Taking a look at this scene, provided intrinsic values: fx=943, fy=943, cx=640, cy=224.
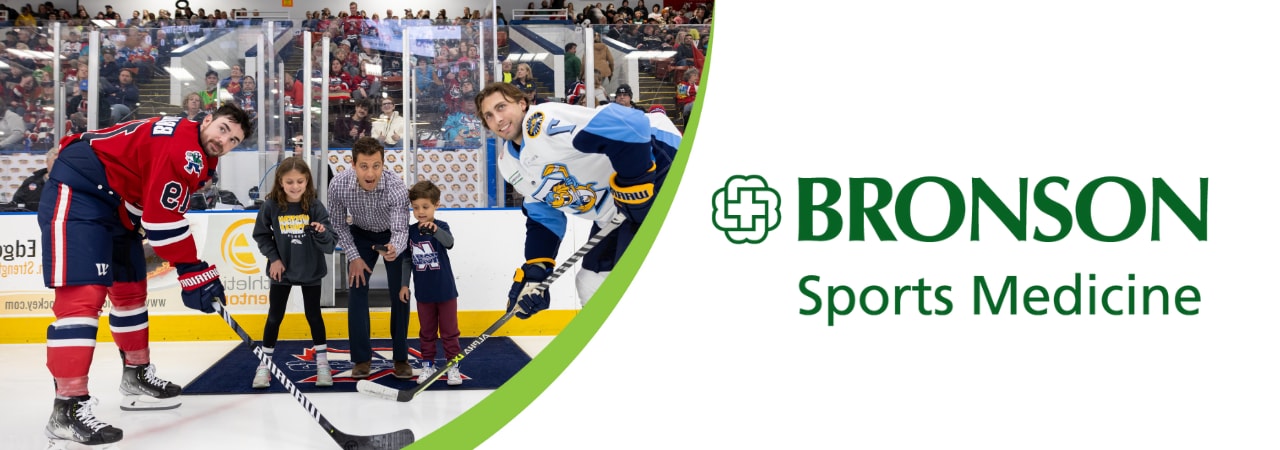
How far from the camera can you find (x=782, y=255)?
1588mm

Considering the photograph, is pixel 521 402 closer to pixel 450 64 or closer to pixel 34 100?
pixel 450 64

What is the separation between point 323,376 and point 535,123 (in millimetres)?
1746

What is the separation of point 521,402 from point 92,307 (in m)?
2.04

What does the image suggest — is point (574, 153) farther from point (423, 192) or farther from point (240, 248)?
point (240, 248)

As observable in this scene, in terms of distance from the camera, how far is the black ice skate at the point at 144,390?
3.49 meters

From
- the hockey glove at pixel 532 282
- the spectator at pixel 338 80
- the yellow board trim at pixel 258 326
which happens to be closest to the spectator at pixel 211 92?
the spectator at pixel 338 80

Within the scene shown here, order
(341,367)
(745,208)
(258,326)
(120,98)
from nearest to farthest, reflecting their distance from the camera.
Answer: (745,208)
(341,367)
(258,326)
(120,98)

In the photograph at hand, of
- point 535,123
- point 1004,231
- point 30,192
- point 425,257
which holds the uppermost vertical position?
point 535,123

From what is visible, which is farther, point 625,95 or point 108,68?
point 625,95

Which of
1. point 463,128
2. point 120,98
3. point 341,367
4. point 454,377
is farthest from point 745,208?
point 120,98

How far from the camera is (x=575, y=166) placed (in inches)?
120

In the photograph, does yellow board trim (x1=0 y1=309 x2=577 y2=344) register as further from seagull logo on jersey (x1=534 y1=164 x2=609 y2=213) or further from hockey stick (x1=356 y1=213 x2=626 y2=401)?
seagull logo on jersey (x1=534 y1=164 x2=609 y2=213)

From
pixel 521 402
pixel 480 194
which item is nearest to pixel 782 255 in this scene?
pixel 521 402

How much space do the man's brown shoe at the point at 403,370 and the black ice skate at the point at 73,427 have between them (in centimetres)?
129
